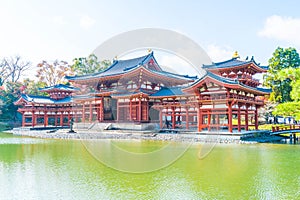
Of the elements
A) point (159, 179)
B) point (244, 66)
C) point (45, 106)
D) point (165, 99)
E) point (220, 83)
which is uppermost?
point (244, 66)

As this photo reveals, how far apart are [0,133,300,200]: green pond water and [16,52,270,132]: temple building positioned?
27.1ft

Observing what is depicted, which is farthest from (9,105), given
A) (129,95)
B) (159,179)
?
(159,179)

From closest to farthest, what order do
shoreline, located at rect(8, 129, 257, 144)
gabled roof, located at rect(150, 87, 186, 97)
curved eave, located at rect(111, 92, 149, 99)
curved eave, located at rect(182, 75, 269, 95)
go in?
shoreline, located at rect(8, 129, 257, 144)
curved eave, located at rect(182, 75, 269, 95)
gabled roof, located at rect(150, 87, 186, 97)
curved eave, located at rect(111, 92, 149, 99)

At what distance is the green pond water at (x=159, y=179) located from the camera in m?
6.77

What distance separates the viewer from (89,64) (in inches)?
1825

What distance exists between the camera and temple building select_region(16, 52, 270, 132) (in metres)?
19.5

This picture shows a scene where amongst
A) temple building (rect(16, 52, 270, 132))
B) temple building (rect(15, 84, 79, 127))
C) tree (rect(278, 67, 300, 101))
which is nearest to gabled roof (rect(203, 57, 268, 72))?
temple building (rect(16, 52, 270, 132))

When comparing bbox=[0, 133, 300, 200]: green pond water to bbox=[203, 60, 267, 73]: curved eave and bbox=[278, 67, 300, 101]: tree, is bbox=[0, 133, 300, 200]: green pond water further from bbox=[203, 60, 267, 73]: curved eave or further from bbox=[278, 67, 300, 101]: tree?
bbox=[203, 60, 267, 73]: curved eave

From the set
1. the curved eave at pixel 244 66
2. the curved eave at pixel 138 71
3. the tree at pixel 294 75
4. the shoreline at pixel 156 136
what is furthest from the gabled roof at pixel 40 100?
the tree at pixel 294 75

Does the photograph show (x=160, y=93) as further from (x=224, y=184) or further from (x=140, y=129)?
(x=224, y=184)

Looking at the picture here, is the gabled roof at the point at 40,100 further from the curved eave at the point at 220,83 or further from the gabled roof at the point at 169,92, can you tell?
the curved eave at the point at 220,83

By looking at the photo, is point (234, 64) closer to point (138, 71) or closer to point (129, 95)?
point (138, 71)

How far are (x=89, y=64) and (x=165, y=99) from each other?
2560cm

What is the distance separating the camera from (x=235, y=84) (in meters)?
18.1
